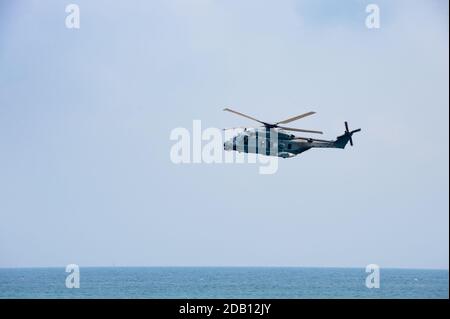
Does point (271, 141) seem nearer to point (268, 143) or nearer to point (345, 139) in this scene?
point (268, 143)

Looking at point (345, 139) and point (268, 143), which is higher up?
point (345, 139)

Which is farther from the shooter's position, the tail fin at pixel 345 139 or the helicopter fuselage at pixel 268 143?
the tail fin at pixel 345 139

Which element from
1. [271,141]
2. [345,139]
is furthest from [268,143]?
[345,139]

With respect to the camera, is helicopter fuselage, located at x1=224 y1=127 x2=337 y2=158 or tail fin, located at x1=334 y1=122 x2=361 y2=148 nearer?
helicopter fuselage, located at x1=224 y1=127 x2=337 y2=158

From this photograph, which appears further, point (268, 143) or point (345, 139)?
point (345, 139)
